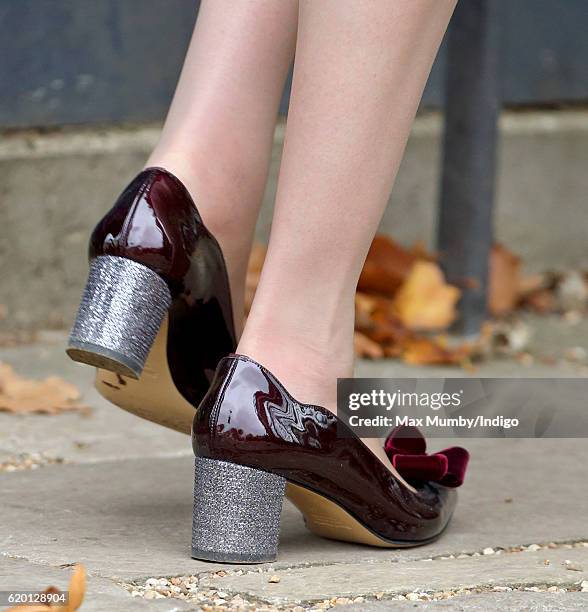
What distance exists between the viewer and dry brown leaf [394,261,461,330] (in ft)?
7.58

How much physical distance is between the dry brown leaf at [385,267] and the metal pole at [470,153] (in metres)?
0.10

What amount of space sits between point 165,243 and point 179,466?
431 millimetres

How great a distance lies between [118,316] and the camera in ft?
3.46

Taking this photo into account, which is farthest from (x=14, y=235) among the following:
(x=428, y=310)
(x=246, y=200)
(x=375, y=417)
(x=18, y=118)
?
(x=375, y=417)

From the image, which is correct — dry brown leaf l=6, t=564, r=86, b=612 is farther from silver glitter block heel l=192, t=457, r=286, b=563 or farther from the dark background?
the dark background

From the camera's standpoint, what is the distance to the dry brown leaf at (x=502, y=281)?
99.9 inches

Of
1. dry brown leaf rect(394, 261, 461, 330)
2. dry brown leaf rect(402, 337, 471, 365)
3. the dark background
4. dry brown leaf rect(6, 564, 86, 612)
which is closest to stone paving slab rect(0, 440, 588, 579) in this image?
dry brown leaf rect(6, 564, 86, 612)

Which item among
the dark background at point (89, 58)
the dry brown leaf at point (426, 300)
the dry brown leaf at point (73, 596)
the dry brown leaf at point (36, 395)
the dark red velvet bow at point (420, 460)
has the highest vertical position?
the dark background at point (89, 58)

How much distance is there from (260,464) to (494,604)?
0.24 m

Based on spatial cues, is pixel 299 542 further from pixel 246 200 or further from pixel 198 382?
pixel 246 200

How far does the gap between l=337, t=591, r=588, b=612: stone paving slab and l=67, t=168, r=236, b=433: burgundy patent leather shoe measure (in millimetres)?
310

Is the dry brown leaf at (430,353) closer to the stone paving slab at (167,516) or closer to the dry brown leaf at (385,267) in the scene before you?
the dry brown leaf at (385,267)

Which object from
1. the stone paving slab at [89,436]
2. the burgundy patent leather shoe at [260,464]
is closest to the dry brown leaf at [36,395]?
the stone paving slab at [89,436]

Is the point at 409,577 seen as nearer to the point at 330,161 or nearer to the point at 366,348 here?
the point at 330,161
